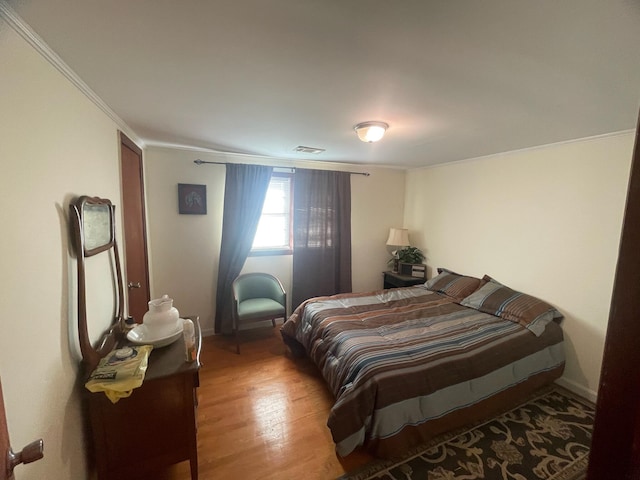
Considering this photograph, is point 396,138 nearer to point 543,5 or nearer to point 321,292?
point 543,5

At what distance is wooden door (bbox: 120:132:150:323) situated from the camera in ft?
7.32

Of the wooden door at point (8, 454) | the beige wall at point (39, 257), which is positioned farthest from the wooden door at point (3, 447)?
the beige wall at point (39, 257)

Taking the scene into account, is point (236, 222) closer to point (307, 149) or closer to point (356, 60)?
point (307, 149)

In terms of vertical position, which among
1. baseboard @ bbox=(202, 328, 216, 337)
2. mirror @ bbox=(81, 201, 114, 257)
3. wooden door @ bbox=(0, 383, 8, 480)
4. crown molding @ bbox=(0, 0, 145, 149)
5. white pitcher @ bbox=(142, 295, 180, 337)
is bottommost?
baseboard @ bbox=(202, 328, 216, 337)

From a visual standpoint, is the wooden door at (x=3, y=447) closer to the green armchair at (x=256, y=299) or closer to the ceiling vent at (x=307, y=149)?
the green armchair at (x=256, y=299)

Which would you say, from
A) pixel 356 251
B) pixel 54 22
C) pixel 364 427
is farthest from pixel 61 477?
pixel 356 251

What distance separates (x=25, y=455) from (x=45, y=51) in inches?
56.0

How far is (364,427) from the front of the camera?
5.50 feet

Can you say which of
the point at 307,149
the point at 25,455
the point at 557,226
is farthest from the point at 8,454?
the point at 557,226

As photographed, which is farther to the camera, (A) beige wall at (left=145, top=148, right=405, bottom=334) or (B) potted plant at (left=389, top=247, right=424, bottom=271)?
(B) potted plant at (left=389, top=247, right=424, bottom=271)

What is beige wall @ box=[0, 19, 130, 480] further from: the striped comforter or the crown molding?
the striped comforter

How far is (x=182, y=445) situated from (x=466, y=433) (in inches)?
74.8

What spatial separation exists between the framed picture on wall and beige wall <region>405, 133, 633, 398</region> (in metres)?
3.22

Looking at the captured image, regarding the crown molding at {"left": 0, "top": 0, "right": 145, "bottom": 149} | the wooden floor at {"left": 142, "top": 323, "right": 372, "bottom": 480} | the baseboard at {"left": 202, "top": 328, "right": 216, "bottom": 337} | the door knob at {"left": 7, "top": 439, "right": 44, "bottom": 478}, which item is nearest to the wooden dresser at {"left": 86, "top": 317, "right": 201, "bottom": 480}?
the wooden floor at {"left": 142, "top": 323, "right": 372, "bottom": 480}
